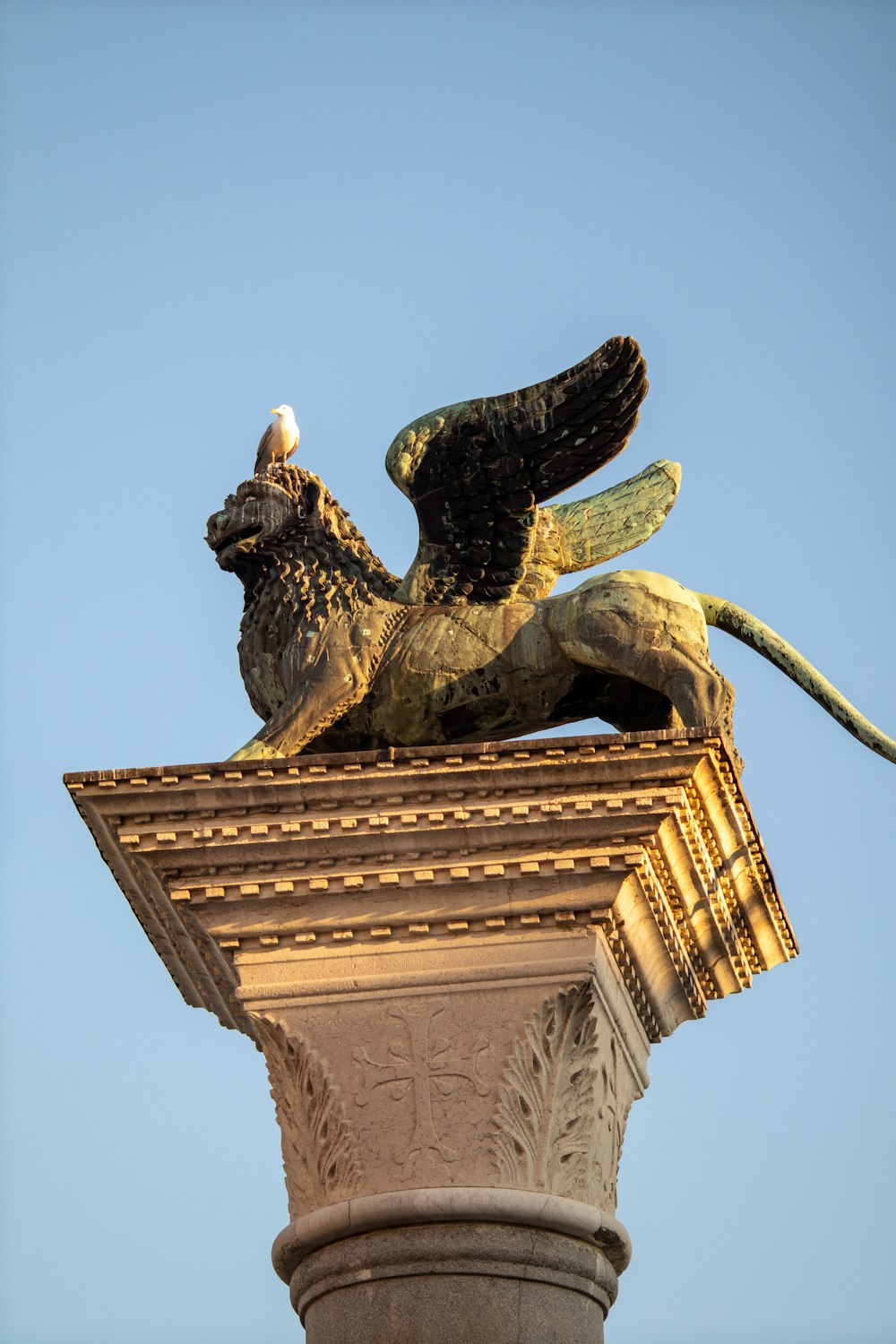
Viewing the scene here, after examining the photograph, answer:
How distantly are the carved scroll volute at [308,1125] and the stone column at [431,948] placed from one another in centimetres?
1

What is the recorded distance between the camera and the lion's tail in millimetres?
11344

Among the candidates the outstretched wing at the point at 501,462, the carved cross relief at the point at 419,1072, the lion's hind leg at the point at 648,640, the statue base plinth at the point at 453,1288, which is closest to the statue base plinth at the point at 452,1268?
the statue base plinth at the point at 453,1288

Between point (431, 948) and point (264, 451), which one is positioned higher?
point (264, 451)

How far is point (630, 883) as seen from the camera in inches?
392

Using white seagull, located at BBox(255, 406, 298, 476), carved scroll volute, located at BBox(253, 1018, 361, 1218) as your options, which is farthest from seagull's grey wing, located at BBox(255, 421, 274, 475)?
carved scroll volute, located at BBox(253, 1018, 361, 1218)

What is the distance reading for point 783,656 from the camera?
451 inches

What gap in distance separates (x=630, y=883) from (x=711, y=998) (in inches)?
63.9

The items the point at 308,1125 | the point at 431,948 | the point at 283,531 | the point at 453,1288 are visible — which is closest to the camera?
the point at 453,1288

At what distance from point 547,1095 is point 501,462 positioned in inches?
128

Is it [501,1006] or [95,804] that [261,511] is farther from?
[501,1006]

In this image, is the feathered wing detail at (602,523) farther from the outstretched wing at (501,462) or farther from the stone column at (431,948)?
the stone column at (431,948)

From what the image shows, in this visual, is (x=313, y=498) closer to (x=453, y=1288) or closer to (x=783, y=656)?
(x=783, y=656)

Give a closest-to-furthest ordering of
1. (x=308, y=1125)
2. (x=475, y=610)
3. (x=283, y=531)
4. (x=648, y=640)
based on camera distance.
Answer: (x=308, y=1125)
(x=648, y=640)
(x=475, y=610)
(x=283, y=531)

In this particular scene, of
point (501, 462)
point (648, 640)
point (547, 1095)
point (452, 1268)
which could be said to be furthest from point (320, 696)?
point (452, 1268)
